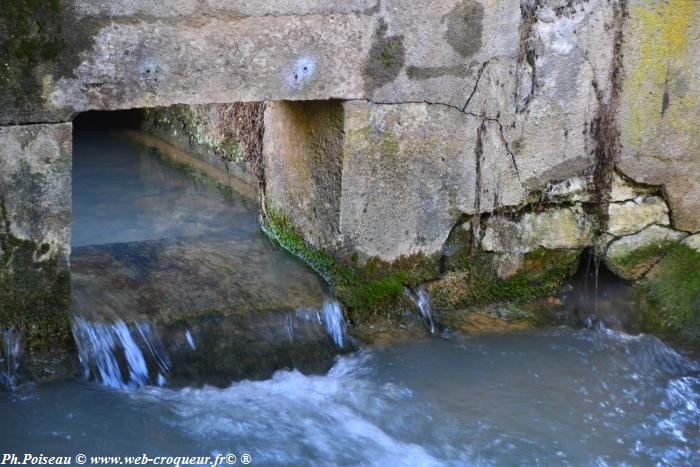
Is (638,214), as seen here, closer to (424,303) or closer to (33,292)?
(424,303)

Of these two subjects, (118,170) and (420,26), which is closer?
(420,26)

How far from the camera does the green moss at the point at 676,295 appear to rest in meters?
4.15

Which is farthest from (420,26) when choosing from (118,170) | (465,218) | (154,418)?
(118,170)

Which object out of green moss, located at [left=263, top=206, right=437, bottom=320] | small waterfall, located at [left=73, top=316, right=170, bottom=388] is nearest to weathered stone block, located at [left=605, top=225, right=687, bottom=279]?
green moss, located at [left=263, top=206, right=437, bottom=320]

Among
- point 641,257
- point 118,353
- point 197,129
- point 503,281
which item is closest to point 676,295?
point 641,257

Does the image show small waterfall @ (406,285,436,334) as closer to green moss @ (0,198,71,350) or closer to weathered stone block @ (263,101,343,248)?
weathered stone block @ (263,101,343,248)

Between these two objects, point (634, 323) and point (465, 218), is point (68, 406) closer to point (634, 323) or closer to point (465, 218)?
point (465, 218)

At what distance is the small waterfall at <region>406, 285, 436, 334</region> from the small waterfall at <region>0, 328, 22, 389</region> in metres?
1.58

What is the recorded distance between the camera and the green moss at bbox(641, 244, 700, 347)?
4.15 metres

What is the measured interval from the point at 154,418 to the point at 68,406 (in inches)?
11.6

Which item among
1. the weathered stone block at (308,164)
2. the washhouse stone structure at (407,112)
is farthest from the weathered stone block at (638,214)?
the weathered stone block at (308,164)

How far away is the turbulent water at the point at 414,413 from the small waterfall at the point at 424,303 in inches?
5.5

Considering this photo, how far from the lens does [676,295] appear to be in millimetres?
4176

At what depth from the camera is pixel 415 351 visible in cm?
393
